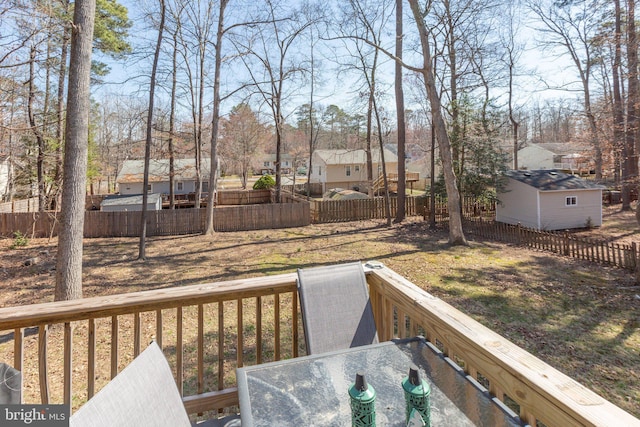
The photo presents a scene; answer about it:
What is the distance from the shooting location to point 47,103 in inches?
452

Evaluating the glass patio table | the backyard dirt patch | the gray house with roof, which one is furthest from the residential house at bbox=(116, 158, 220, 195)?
Answer: the glass patio table

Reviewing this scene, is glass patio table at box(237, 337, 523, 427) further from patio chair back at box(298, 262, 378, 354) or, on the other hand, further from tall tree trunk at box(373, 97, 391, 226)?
tall tree trunk at box(373, 97, 391, 226)

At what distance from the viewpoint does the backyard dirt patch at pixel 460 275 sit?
4445mm

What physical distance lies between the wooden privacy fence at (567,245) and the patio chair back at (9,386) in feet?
31.8

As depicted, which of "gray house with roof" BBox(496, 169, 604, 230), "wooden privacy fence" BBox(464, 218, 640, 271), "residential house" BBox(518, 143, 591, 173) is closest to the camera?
"wooden privacy fence" BBox(464, 218, 640, 271)

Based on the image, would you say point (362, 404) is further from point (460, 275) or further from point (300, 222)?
point (300, 222)

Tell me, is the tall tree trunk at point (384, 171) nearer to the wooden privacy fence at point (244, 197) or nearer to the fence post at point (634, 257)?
the fence post at point (634, 257)

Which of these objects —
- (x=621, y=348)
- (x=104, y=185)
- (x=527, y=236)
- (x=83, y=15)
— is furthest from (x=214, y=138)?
(x=104, y=185)

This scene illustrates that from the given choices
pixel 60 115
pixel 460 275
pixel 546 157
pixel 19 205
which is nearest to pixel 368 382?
pixel 460 275

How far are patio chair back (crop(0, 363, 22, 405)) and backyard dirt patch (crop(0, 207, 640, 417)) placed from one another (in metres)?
4.68

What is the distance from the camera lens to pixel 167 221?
13938 mm

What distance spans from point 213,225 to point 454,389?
46.9 ft

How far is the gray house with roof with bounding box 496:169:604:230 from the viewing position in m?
13.7

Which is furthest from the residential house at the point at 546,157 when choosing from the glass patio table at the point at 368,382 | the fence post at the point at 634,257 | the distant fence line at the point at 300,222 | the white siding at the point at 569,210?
the glass patio table at the point at 368,382
